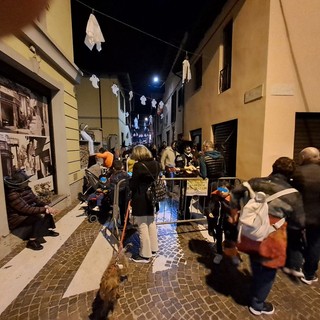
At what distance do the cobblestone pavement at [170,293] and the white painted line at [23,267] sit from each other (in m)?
0.08

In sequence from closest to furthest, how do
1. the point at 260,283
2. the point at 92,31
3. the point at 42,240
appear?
the point at 260,283, the point at 42,240, the point at 92,31

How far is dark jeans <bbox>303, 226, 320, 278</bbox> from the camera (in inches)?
103

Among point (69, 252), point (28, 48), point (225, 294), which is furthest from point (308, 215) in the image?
point (28, 48)

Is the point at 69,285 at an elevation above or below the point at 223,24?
below

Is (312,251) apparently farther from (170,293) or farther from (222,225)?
(170,293)

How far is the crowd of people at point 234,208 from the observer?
83.6 inches

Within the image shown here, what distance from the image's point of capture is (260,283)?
83.4 inches

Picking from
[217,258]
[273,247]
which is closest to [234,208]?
[273,247]

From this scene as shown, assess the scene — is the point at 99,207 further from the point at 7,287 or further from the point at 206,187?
the point at 206,187

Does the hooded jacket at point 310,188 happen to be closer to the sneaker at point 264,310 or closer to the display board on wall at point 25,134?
the sneaker at point 264,310

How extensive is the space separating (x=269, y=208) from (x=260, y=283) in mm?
873

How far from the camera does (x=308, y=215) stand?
250 cm

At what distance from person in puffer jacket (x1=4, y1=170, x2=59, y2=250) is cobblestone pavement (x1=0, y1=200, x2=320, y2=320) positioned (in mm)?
413

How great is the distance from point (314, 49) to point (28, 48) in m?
6.44
